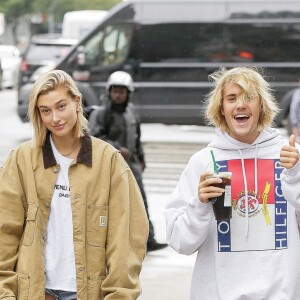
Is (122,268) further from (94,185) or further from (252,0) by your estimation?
(252,0)

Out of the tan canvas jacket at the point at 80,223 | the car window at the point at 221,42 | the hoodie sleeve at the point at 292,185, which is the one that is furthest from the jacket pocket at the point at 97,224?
the car window at the point at 221,42

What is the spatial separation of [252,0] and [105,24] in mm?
2452

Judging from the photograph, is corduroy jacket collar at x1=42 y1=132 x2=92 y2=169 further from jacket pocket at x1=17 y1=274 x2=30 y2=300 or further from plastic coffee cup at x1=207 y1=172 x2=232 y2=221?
plastic coffee cup at x1=207 y1=172 x2=232 y2=221

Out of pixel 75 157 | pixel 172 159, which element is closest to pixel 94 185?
pixel 75 157

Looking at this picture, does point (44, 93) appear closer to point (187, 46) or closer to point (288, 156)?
point (288, 156)

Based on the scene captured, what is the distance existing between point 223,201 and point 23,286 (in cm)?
84

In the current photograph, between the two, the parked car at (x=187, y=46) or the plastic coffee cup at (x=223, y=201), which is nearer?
the plastic coffee cup at (x=223, y=201)

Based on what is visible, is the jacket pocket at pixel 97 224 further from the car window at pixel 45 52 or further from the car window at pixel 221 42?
the car window at pixel 45 52

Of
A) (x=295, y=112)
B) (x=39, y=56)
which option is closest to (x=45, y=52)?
(x=39, y=56)

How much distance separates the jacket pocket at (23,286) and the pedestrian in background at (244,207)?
561mm

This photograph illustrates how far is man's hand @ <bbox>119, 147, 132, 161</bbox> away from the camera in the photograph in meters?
9.15

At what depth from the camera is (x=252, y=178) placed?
13.3 ft

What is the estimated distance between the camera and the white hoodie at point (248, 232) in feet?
13.0

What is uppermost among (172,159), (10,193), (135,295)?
(10,193)
